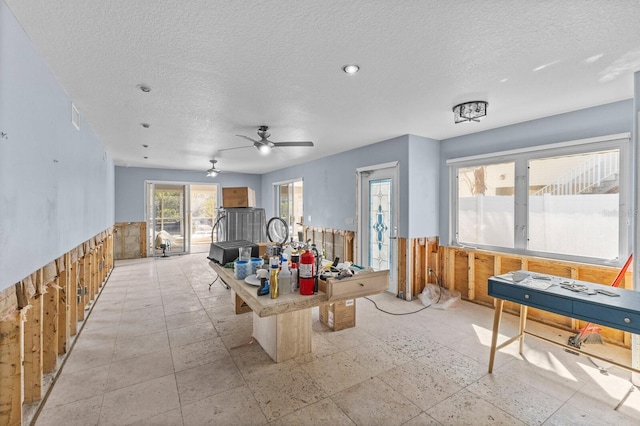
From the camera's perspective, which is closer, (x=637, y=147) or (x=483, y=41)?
(x=483, y=41)

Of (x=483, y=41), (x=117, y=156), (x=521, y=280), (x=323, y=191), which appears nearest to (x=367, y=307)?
(x=521, y=280)

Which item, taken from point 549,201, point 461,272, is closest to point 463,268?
point 461,272

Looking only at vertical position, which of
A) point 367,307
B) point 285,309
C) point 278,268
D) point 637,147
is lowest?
point 367,307

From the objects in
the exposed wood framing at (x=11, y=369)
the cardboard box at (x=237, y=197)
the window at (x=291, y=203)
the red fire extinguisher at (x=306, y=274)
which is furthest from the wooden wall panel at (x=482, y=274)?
the exposed wood framing at (x=11, y=369)

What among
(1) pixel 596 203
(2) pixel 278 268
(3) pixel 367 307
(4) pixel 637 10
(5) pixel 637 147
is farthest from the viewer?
(3) pixel 367 307

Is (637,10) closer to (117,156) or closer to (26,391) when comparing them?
(26,391)

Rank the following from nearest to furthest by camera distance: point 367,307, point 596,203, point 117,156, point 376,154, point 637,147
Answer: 1. point 637,147
2. point 596,203
3. point 367,307
4. point 376,154
5. point 117,156

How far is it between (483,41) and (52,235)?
145 inches

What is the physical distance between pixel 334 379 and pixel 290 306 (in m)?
1.01

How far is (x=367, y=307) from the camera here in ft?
13.5

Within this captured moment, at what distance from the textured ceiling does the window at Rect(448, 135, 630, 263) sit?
22.4 inches

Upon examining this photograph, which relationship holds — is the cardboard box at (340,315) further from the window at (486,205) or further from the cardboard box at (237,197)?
the cardboard box at (237,197)

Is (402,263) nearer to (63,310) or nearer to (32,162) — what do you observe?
(63,310)

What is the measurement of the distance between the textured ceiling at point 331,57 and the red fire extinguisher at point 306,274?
1.51 metres
